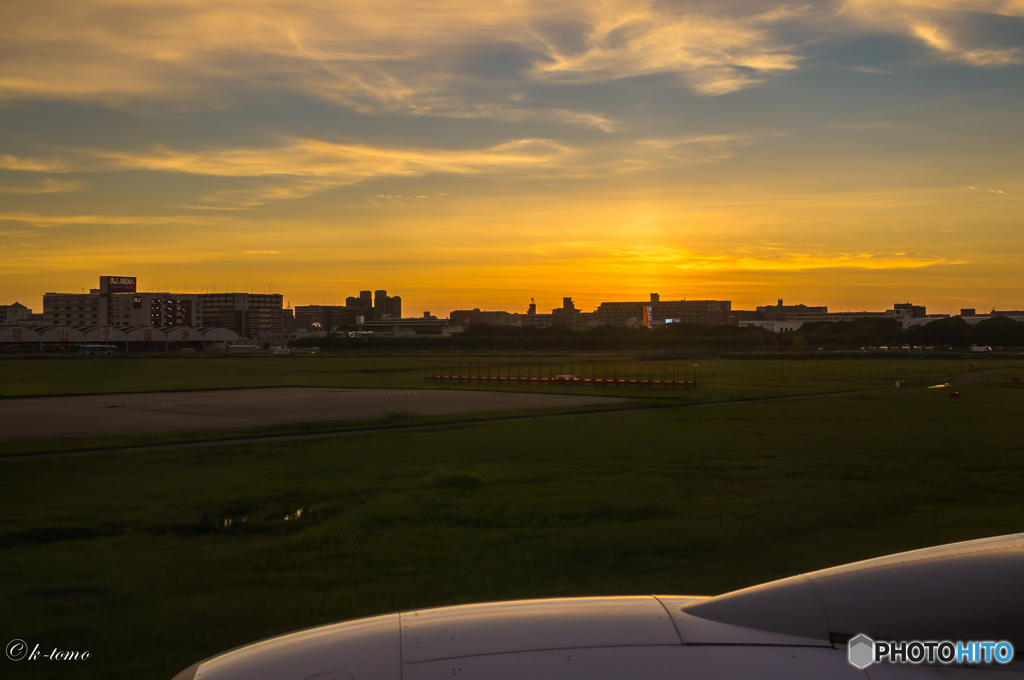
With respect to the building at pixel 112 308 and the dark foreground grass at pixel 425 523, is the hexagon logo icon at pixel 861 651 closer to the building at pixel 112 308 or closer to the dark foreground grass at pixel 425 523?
the dark foreground grass at pixel 425 523

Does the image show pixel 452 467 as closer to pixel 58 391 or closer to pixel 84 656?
pixel 84 656

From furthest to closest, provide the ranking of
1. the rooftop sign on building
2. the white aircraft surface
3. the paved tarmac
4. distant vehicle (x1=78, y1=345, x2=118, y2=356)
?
the rooftop sign on building → distant vehicle (x1=78, y1=345, x2=118, y2=356) → the paved tarmac → the white aircraft surface

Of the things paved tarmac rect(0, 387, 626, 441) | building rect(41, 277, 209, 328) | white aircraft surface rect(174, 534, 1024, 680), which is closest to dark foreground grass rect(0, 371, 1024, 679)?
white aircraft surface rect(174, 534, 1024, 680)

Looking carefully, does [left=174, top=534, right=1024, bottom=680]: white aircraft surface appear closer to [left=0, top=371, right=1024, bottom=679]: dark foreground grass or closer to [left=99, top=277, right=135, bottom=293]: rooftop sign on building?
[left=0, top=371, right=1024, bottom=679]: dark foreground grass

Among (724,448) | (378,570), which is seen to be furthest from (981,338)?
(378,570)

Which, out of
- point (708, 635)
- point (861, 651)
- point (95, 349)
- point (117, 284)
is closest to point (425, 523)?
point (708, 635)

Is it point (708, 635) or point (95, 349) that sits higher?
point (708, 635)

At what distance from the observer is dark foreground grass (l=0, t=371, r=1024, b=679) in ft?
27.6

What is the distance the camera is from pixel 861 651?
2.54 m

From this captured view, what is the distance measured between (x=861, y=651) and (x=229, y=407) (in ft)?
111

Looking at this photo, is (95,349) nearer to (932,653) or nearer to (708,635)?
(708,635)

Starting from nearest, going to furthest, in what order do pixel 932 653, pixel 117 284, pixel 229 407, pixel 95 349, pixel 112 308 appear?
pixel 932 653
pixel 229 407
pixel 95 349
pixel 112 308
pixel 117 284

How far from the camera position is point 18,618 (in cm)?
802

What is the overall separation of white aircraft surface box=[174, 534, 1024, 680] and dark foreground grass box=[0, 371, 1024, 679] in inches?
211
